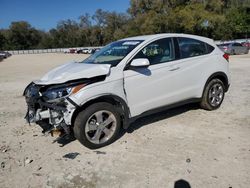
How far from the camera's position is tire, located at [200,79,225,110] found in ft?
19.2

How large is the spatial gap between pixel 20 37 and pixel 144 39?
11429cm

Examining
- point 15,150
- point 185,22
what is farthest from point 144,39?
point 185,22

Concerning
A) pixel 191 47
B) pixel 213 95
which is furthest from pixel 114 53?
pixel 213 95

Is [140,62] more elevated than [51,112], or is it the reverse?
[140,62]

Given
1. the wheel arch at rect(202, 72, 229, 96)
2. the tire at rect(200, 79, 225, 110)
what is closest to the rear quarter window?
the wheel arch at rect(202, 72, 229, 96)

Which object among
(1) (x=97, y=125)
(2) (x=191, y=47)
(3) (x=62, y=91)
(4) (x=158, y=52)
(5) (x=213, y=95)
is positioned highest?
(2) (x=191, y=47)

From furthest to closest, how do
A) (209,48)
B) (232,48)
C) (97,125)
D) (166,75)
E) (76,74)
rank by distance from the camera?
(232,48)
(209,48)
(166,75)
(97,125)
(76,74)

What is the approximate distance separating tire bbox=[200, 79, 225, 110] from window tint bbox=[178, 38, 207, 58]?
747 mm

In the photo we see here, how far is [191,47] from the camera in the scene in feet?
18.3

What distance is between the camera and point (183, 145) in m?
4.37

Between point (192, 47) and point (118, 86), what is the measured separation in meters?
2.13

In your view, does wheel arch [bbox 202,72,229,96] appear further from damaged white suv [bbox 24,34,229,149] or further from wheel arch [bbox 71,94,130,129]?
wheel arch [bbox 71,94,130,129]

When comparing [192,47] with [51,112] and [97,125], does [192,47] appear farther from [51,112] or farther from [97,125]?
[51,112]

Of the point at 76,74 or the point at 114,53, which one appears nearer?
the point at 76,74
